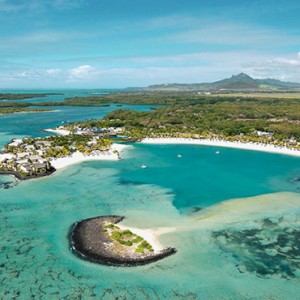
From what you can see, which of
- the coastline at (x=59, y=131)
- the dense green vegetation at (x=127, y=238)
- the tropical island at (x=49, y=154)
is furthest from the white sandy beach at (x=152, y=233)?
the coastline at (x=59, y=131)

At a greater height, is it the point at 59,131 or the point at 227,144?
the point at 59,131

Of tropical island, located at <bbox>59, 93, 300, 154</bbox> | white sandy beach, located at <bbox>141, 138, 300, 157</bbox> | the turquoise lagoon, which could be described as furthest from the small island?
tropical island, located at <bbox>59, 93, 300, 154</bbox>

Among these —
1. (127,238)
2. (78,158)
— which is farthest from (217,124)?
(127,238)

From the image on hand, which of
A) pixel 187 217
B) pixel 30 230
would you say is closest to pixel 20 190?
pixel 30 230

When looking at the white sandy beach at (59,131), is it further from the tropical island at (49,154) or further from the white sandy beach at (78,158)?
the white sandy beach at (78,158)

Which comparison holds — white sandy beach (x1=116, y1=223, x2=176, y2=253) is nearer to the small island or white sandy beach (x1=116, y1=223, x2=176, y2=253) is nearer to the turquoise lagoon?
the small island

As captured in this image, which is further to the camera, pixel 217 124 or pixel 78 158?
pixel 217 124

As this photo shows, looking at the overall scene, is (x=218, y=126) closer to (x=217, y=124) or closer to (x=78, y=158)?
(x=217, y=124)

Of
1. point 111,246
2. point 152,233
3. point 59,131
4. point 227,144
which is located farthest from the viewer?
point 59,131
